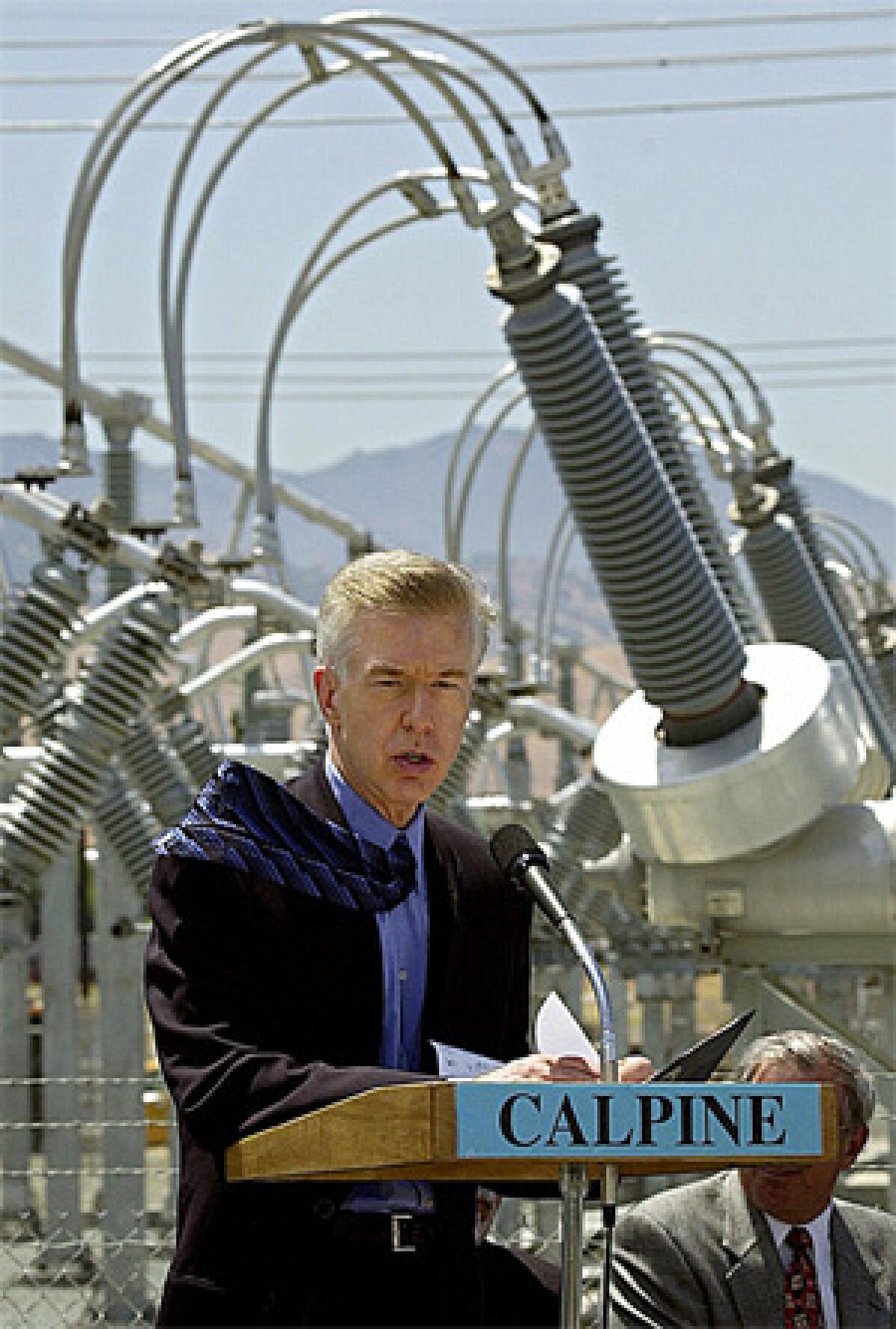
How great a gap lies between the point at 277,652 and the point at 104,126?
14.6ft

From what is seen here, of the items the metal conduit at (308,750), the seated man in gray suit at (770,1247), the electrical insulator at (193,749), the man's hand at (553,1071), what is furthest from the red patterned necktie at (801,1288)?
the electrical insulator at (193,749)

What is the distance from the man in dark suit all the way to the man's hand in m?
0.23

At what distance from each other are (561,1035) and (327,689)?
48 cm

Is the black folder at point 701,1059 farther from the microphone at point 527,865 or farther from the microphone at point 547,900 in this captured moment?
the microphone at point 527,865

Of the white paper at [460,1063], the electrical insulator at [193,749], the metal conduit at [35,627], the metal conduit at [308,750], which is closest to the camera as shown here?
the white paper at [460,1063]

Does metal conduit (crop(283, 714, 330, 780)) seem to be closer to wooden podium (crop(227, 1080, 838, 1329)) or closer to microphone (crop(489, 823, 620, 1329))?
microphone (crop(489, 823, 620, 1329))

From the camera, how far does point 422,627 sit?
3.00 metres

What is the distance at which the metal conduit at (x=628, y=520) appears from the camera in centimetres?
723

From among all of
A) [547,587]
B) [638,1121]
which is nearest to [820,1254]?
[638,1121]

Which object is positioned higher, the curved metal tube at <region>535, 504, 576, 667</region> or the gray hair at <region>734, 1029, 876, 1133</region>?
the curved metal tube at <region>535, 504, 576, 667</region>

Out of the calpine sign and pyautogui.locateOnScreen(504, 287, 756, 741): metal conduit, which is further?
pyautogui.locateOnScreen(504, 287, 756, 741): metal conduit

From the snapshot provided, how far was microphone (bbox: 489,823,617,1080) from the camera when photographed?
265 cm

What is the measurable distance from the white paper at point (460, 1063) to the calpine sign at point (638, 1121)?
251 mm

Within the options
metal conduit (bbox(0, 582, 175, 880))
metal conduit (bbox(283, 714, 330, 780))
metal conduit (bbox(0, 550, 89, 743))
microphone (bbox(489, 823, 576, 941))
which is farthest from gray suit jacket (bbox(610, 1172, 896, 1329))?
metal conduit (bbox(283, 714, 330, 780))
